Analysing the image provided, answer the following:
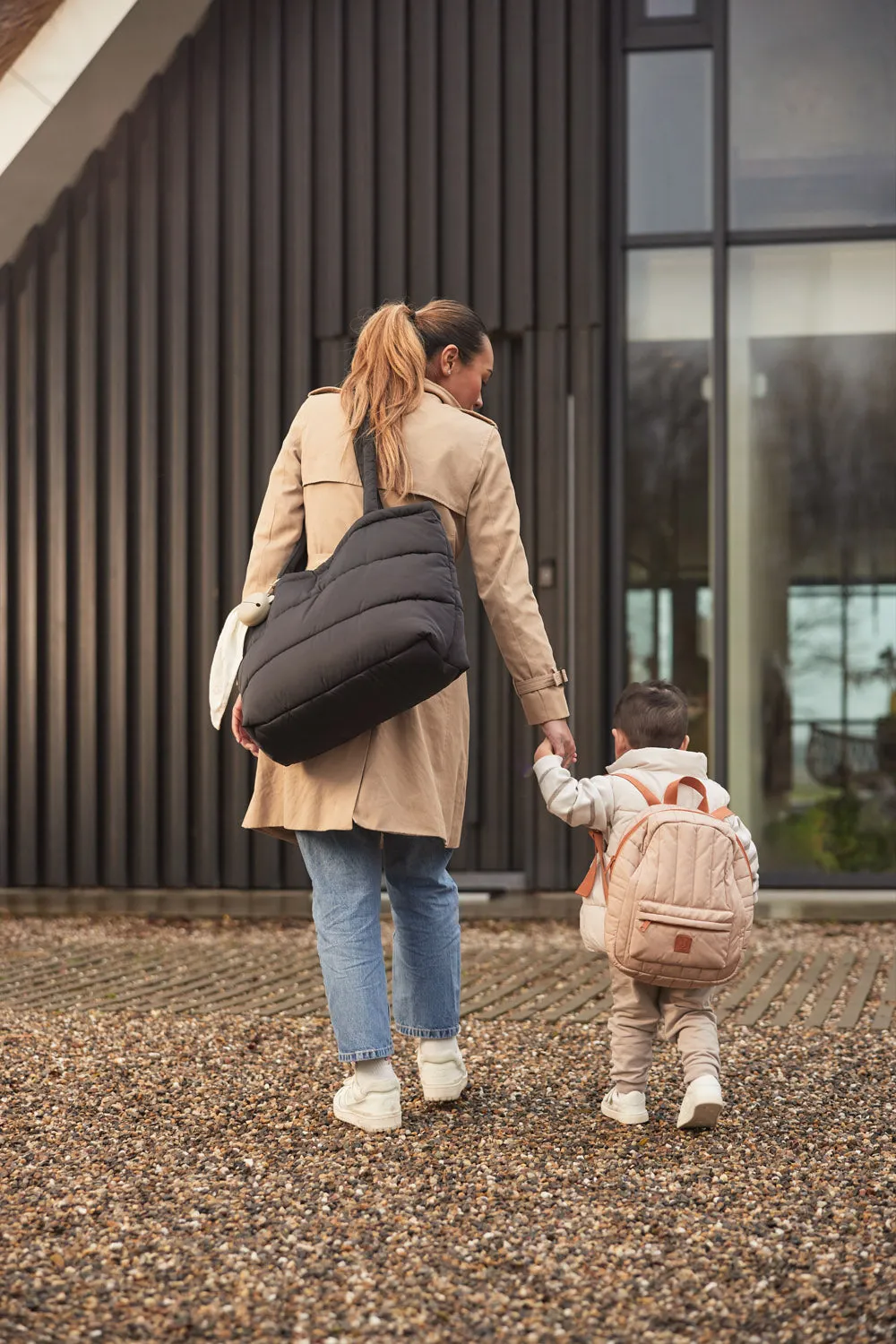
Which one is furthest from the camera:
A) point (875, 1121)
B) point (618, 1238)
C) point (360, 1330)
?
point (875, 1121)

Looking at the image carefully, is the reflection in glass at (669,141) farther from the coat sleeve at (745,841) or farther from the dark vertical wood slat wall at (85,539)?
the coat sleeve at (745,841)

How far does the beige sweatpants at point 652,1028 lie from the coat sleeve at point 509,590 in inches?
24.9

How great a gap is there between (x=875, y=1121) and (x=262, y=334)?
221 inches

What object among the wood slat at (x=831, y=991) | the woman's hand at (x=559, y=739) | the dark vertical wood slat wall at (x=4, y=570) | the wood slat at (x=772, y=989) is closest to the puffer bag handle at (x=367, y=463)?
the woman's hand at (x=559, y=739)

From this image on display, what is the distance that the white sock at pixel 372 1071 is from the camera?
3.30 m

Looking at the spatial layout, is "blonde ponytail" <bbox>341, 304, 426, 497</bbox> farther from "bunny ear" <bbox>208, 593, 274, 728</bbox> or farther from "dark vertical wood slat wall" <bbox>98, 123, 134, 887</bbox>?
"dark vertical wood slat wall" <bbox>98, 123, 134, 887</bbox>

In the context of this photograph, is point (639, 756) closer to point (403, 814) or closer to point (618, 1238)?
point (403, 814)

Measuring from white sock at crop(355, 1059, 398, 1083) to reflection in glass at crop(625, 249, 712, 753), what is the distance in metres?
4.66

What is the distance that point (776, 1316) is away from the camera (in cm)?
228

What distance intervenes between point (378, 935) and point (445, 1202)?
2.44 feet

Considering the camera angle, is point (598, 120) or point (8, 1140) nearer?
point (8, 1140)

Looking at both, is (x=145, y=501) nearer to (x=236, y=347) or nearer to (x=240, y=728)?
(x=236, y=347)

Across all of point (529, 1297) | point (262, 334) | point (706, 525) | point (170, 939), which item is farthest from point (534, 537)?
point (529, 1297)

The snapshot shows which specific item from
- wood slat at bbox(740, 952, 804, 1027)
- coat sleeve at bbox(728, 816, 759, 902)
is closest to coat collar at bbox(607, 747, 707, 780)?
coat sleeve at bbox(728, 816, 759, 902)
